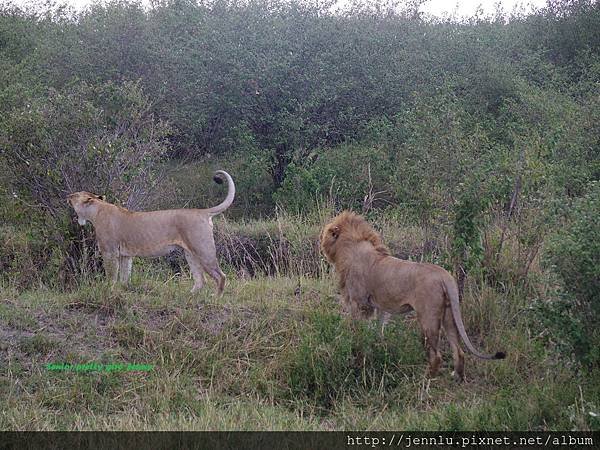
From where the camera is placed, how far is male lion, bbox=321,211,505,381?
6645mm

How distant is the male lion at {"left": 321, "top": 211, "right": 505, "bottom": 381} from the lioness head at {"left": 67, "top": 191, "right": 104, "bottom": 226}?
8.70 ft

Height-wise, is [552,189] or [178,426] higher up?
[552,189]

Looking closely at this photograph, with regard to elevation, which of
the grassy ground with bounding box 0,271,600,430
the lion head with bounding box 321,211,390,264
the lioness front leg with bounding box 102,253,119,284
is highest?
the lion head with bounding box 321,211,390,264

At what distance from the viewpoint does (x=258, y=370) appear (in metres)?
7.00

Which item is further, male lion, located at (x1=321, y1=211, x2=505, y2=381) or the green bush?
male lion, located at (x1=321, y1=211, x2=505, y2=381)

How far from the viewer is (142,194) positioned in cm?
1045

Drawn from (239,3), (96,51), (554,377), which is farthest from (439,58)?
(554,377)

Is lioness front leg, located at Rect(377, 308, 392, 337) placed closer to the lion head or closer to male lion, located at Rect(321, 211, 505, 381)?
male lion, located at Rect(321, 211, 505, 381)

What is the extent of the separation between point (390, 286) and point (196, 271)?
2.45m

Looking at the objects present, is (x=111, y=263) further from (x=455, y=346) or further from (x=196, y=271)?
(x=455, y=346)

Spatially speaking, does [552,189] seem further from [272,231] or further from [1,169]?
[1,169]

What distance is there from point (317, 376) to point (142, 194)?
14.9 feet
